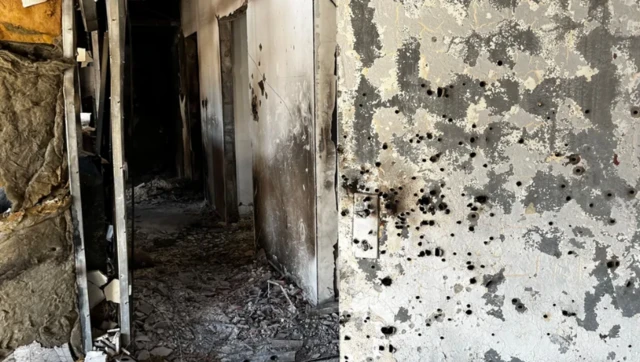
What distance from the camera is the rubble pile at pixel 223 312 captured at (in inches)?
105

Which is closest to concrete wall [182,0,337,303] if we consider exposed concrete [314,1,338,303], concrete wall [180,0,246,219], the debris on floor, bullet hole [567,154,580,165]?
exposed concrete [314,1,338,303]

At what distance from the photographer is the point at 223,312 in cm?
311

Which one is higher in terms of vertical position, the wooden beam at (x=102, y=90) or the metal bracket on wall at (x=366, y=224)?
the wooden beam at (x=102, y=90)

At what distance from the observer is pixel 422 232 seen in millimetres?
1438

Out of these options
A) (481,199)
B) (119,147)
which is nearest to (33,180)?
(119,147)

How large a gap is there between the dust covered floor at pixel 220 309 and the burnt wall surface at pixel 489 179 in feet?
4.31

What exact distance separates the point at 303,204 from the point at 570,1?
82.5 inches

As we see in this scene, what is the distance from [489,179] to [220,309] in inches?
86.9

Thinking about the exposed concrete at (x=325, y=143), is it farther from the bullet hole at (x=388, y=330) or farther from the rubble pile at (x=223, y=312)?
the bullet hole at (x=388, y=330)

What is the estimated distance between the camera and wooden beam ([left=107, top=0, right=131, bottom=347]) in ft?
7.38

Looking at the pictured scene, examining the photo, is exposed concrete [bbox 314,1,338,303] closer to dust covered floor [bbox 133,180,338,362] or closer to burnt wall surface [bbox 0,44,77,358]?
dust covered floor [bbox 133,180,338,362]

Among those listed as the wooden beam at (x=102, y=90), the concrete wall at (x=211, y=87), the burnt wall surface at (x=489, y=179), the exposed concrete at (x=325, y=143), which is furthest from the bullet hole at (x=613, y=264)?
the concrete wall at (x=211, y=87)

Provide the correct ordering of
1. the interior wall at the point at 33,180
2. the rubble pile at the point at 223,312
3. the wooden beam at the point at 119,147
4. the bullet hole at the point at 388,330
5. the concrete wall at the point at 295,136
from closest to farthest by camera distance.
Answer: the bullet hole at the point at 388,330 < the interior wall at the point at 33,180 < the wooden beam at the point at 119,147 < the rubble pile at the point at 223,312 < the concrete wall at the point at 295,136

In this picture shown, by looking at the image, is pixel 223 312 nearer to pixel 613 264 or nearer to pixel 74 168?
pixel 74 168
